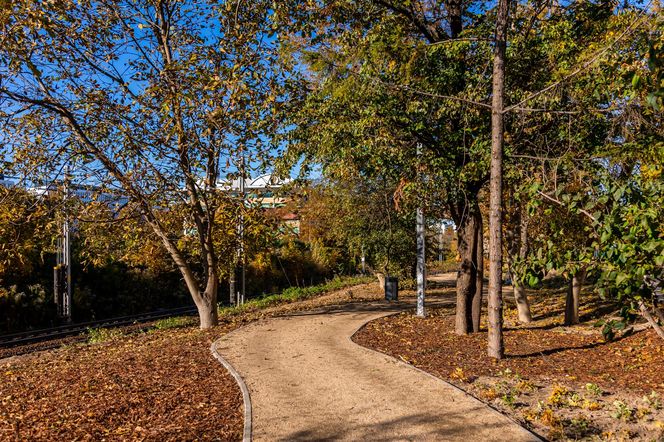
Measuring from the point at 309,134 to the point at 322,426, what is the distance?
665 centimetres

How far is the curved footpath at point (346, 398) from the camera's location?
→ 5.38m

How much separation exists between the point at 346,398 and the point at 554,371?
11.7 ft

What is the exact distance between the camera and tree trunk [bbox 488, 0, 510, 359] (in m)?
8.24

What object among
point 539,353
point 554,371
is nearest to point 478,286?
point 539,353

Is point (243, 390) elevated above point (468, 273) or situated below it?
below

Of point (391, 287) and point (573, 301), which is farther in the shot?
→ point (391, 287)

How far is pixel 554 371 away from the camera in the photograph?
7980mm

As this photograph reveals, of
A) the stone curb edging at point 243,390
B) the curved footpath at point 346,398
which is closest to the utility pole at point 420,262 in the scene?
the curved footpath at point 346,398

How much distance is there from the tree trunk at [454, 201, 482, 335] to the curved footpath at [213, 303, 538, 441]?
9.44 ft

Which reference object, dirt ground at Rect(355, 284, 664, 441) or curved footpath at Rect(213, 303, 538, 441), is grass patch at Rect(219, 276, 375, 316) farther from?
curved footpath at Rect(213, 303, 538, 441)

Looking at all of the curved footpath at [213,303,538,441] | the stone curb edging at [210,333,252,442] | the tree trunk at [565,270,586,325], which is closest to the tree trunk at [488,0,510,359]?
the curved footpath at [213,303,538,441]

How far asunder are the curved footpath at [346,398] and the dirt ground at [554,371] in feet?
1.39

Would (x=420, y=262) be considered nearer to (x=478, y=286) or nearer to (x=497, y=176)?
(x=478, y=286)

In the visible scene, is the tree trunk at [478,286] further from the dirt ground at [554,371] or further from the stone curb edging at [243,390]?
the stone curb edging at [243,390]
